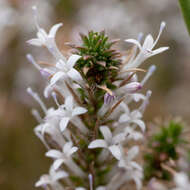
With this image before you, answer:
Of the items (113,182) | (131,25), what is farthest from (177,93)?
(113,182)

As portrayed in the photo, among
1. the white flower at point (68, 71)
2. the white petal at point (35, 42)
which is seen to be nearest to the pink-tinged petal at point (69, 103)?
the white flower at point (68, 71)

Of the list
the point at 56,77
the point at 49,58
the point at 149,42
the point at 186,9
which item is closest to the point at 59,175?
the point at 56,77

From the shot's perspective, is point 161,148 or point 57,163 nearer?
point 57,163

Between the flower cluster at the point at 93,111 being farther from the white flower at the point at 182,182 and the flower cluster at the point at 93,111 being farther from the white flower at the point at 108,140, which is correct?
the white flower at the point at 182,182

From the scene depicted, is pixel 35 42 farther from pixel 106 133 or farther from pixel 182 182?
pixel 182 182

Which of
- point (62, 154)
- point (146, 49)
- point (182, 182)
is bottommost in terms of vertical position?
point (182, 182)

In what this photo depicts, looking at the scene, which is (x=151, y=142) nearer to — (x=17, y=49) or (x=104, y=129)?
(x=104, y=129)
